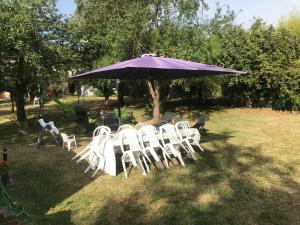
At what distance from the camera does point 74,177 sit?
8531 mm

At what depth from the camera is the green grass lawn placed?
6.17m

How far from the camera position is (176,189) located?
294 inches

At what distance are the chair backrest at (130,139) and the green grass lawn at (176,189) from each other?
0.59m

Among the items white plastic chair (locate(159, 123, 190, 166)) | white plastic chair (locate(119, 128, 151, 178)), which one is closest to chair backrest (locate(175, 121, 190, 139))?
white plastic chair (locate(159, 123, 190, 166))

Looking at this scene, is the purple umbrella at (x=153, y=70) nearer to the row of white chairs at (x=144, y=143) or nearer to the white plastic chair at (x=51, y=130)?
the row of white chairs at (x=144, y=143)

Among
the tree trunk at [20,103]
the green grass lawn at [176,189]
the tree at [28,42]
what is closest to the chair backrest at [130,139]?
the green grass lawn at [176,189]

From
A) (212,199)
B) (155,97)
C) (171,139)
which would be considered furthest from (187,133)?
(155,97)

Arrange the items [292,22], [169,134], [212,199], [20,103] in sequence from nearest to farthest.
Result: 1. [212,199]
2. [169,134]
3. [20,103]
4. [292,22]

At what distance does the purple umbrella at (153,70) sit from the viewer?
29.2 feet

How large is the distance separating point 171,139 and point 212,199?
8.81 ft

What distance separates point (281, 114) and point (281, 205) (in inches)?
576

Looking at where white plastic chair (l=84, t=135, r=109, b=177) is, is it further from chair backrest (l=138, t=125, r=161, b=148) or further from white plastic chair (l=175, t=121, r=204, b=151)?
white plastic chair (l=175, t=121, r=204, b=151)

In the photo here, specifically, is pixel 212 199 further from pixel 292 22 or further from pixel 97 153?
pixel 292 22

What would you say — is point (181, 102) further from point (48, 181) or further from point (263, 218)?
point (263, 218)
